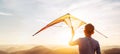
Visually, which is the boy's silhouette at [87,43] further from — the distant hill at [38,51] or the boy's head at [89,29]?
the distant hill at [38,51]

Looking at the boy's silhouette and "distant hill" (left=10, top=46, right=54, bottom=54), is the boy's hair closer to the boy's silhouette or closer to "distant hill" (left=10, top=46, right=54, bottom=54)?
the boy's silhouette

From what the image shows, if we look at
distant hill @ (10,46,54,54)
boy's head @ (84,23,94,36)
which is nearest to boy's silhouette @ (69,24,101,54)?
boy's head @ (84,23,94,36)

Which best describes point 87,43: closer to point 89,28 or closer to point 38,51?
point 89,28

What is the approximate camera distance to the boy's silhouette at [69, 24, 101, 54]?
7.76 m

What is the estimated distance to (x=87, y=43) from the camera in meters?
7.93

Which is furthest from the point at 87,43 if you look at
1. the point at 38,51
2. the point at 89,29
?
the point at 38,51

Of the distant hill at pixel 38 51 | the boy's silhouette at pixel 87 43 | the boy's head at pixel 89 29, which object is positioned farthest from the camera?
the distant hill at pixel 38 51

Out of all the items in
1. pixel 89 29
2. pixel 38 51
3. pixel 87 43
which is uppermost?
pixel 38 51

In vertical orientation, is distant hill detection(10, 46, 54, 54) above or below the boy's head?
above

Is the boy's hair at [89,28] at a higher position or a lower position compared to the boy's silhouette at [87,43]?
higher

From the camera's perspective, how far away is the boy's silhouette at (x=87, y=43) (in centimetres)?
776

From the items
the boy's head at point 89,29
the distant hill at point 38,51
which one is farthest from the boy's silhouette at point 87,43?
the distant hill at point 38,51

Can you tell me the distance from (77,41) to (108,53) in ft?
173

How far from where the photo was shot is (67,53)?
6056 cm
